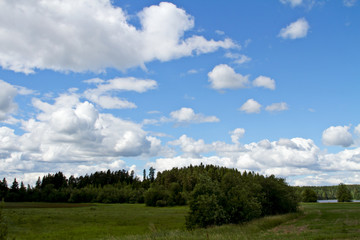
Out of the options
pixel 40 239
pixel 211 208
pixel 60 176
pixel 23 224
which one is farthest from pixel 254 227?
pixel 60 176

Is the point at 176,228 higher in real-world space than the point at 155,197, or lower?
lower

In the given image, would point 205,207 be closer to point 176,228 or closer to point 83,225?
point 176,228

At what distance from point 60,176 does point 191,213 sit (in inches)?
6335

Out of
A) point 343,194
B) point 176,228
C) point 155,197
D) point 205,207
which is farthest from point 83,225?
point 343,194

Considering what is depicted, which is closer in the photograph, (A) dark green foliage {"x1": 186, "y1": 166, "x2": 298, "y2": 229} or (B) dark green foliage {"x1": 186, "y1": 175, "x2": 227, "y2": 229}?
(B) dark green foliage {"x1": 186, "y1": 175, "x2": 227, "y2": 229}

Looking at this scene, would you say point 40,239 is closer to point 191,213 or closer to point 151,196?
point 191,213

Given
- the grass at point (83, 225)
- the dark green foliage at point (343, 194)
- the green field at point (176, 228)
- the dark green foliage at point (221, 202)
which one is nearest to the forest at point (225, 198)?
the dark green foliage at point (221, 202)

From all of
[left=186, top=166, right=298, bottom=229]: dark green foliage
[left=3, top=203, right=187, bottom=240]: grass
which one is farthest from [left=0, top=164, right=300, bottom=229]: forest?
[left=3, top=203, right=187, bottom=240]: grass

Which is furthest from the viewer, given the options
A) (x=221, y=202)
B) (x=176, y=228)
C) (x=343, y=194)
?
(x=343, y=194)

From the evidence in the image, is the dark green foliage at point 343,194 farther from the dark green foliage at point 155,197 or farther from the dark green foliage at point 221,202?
the dark green foliage at point 221,202

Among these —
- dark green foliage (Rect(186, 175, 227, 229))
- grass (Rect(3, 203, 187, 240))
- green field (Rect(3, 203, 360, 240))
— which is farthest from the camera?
dark green foliage (Rect(186, 175, 227, 229))

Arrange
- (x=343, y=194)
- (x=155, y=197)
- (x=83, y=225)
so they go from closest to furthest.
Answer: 1. (x=83, y=225)
2. (x=155, y=197)
3. (x=343, y=194)

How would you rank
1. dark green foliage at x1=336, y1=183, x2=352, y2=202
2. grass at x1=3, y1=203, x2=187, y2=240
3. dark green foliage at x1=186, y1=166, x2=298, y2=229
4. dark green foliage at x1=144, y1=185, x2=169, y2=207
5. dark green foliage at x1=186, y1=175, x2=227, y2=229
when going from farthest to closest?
dark green foliage at x1=336, y1=183, x2=352, y2=202 → dark green foliage at x1=144, y1=185, x2=169, y2=207 → dark green foliage at x1=186, y1=166, x2=298, y2=229 → dark green foliage at x1=186, y1=175, x2=227, y2=229 → grass at x1=3, y1=203, x2=187, y2=240

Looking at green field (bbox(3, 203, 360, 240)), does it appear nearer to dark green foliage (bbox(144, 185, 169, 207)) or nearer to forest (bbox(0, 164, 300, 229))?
forest (bbox(0, 164, 300, 229))
